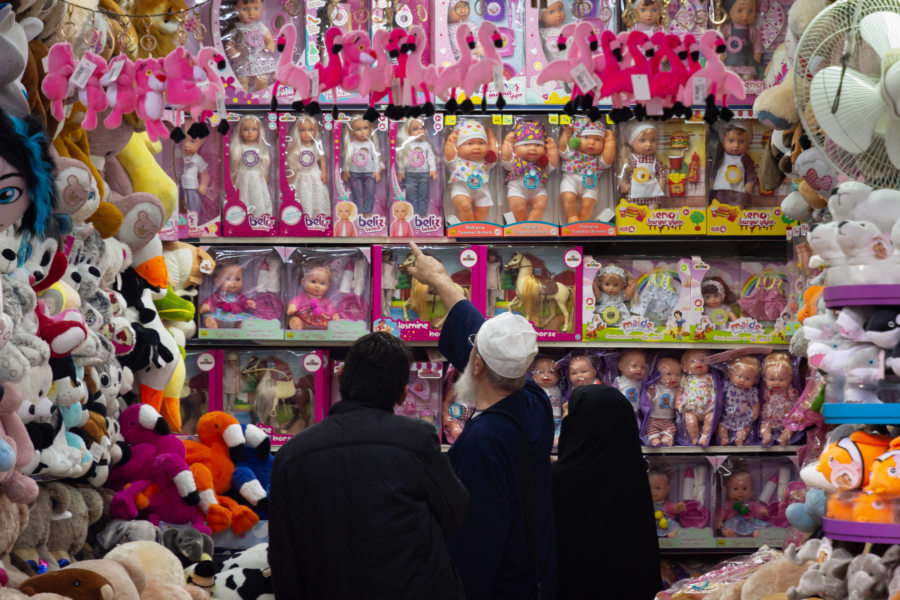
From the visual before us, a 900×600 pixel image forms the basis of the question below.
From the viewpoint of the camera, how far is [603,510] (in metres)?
3.54

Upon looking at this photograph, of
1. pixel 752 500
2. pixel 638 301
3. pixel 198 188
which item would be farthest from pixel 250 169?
pixel 752 500

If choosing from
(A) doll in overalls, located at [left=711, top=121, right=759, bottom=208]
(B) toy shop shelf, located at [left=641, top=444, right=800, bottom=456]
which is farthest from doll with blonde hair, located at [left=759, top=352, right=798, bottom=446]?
(A) doll in overalls, located at [left=711, top=121, right=759, bottom=208]

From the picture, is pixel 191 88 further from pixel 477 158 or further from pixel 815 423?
pixel 815 423

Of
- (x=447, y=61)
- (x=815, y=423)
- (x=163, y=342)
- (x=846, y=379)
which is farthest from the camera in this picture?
(x=447, y=61)

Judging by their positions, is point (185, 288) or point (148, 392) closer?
point (148, 392)

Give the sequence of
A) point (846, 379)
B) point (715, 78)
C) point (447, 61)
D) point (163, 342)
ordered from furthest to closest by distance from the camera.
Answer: point (447, 61) → point (163, 342) → point (715, 78) → point (846, 379)

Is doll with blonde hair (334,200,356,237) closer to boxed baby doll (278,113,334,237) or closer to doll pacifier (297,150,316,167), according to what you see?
boxed baby doll (278,113,334,237)

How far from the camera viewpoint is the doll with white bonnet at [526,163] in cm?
434

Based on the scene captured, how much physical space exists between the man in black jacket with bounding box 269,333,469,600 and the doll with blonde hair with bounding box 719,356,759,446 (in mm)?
2238

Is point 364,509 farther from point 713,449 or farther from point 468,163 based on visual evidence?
point 713,449

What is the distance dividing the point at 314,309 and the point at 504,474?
1862 mm

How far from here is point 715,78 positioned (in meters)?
2.78

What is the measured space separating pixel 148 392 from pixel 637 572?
172 centimetres

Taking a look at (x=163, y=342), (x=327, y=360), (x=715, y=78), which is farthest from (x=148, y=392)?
(x=715, y=78)
